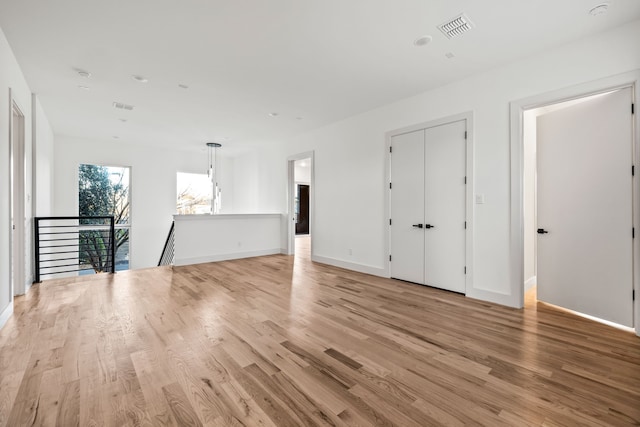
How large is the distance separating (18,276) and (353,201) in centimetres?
477

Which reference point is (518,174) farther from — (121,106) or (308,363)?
(121,106)

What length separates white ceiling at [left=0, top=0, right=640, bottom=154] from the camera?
2414mm

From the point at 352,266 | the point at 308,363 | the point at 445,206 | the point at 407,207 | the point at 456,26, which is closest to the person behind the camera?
the point at 308,363

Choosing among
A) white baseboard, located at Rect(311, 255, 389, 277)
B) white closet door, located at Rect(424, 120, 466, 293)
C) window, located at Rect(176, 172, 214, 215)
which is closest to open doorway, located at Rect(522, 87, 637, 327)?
white closet door, located at Rect(424, 120, 466, 293)

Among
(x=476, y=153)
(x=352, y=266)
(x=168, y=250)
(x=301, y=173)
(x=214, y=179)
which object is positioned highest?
(x=301, y=173)

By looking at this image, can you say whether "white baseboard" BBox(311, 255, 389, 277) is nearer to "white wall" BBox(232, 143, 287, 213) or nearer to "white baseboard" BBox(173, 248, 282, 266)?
"white baseboard" BBox(173, 248, 282, 266)

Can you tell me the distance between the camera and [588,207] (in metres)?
3.00

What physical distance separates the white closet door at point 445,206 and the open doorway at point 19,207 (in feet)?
17.3

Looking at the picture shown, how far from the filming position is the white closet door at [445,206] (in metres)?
3.76

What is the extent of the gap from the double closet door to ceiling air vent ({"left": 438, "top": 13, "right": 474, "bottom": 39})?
1.27m

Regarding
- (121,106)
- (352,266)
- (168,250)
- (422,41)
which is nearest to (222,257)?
(168,250)

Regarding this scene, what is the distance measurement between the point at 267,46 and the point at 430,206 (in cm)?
289

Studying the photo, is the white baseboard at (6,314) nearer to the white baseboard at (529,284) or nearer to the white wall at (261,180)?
the white wall at (261,180)

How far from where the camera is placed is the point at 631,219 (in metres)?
2.69
